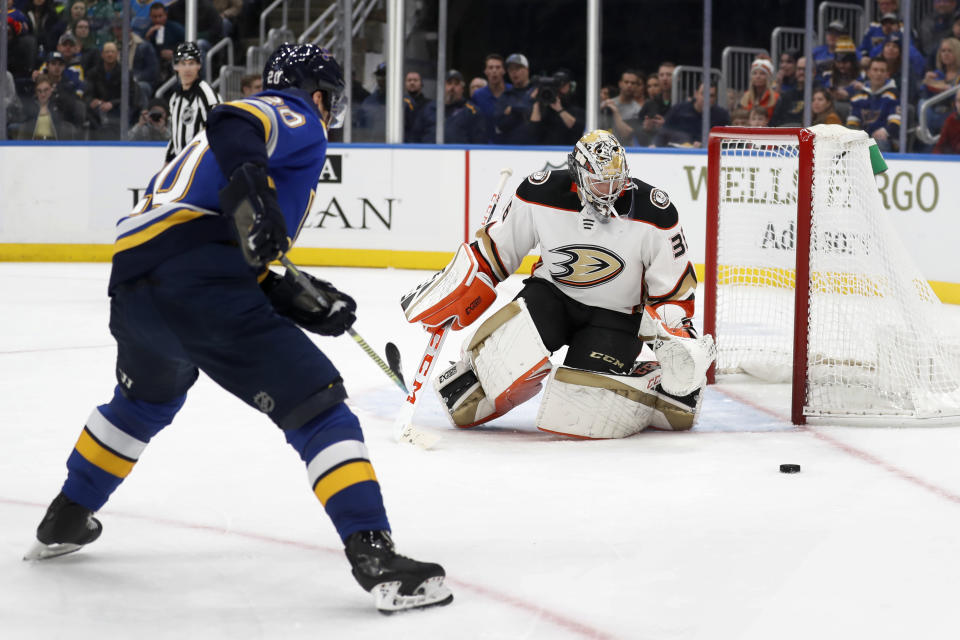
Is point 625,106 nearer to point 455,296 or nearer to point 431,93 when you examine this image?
point 431,93

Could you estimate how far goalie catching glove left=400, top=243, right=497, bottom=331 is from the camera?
351 cm

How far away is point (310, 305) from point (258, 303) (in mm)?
114

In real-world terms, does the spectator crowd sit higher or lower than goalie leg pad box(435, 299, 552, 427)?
higher

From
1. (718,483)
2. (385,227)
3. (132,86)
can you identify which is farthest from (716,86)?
(718,483)

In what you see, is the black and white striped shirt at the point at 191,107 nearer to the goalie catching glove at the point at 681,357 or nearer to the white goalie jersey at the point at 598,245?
the white goalie jersey at the point at 598,245

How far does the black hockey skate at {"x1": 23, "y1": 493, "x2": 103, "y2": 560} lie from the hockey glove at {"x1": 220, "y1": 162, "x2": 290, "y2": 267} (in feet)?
2.19

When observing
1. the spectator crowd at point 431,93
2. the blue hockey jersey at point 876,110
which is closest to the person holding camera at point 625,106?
the spectator crowd at point 431,93

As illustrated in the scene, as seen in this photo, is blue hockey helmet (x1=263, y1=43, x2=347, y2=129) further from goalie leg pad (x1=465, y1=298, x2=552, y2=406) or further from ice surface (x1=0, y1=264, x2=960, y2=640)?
goalie leg pad (x1=465, y1=298, x2=552, y2=406)

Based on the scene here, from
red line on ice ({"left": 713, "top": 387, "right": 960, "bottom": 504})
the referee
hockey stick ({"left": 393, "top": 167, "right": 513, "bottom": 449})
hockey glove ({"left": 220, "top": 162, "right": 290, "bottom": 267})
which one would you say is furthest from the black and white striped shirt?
hockey glove ({"left": 220, "top": 162, "right": 290, "bottom": 267})

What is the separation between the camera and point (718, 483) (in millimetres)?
2977

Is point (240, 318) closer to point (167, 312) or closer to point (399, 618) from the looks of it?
point (167, 312)

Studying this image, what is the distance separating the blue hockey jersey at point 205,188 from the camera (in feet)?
6.73

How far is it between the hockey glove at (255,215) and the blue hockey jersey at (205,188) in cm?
12

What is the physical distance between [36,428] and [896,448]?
227 cm
